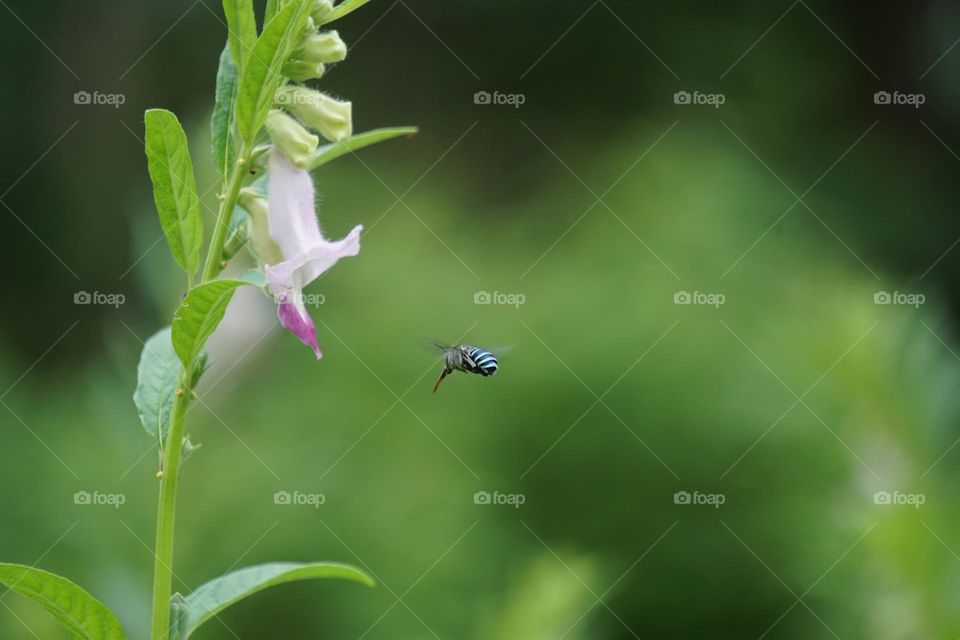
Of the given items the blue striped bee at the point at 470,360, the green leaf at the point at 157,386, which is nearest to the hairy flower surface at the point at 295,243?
the green leaf at the point at 157,386

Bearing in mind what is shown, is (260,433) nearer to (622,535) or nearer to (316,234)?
(622,535)

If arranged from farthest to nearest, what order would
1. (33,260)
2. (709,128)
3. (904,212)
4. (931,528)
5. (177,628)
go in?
(33,260), (904,212), (709,128), (931,528), (177,628)

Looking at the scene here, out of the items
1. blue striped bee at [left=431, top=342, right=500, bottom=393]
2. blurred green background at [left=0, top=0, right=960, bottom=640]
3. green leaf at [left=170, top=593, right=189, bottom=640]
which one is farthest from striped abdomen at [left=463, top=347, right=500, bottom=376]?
green leaf at [left=170, top=593, right=189, bottom=640]

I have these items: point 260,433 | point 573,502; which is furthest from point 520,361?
point 260,433

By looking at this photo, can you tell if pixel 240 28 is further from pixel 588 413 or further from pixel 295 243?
pixel 588 413

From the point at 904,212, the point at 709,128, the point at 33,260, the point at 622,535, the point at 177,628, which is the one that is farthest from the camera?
the point at 33,260

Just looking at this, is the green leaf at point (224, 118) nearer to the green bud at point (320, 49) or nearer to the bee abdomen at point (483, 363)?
the green bud at point (320, 49)

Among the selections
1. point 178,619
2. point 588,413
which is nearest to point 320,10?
point 178,619
